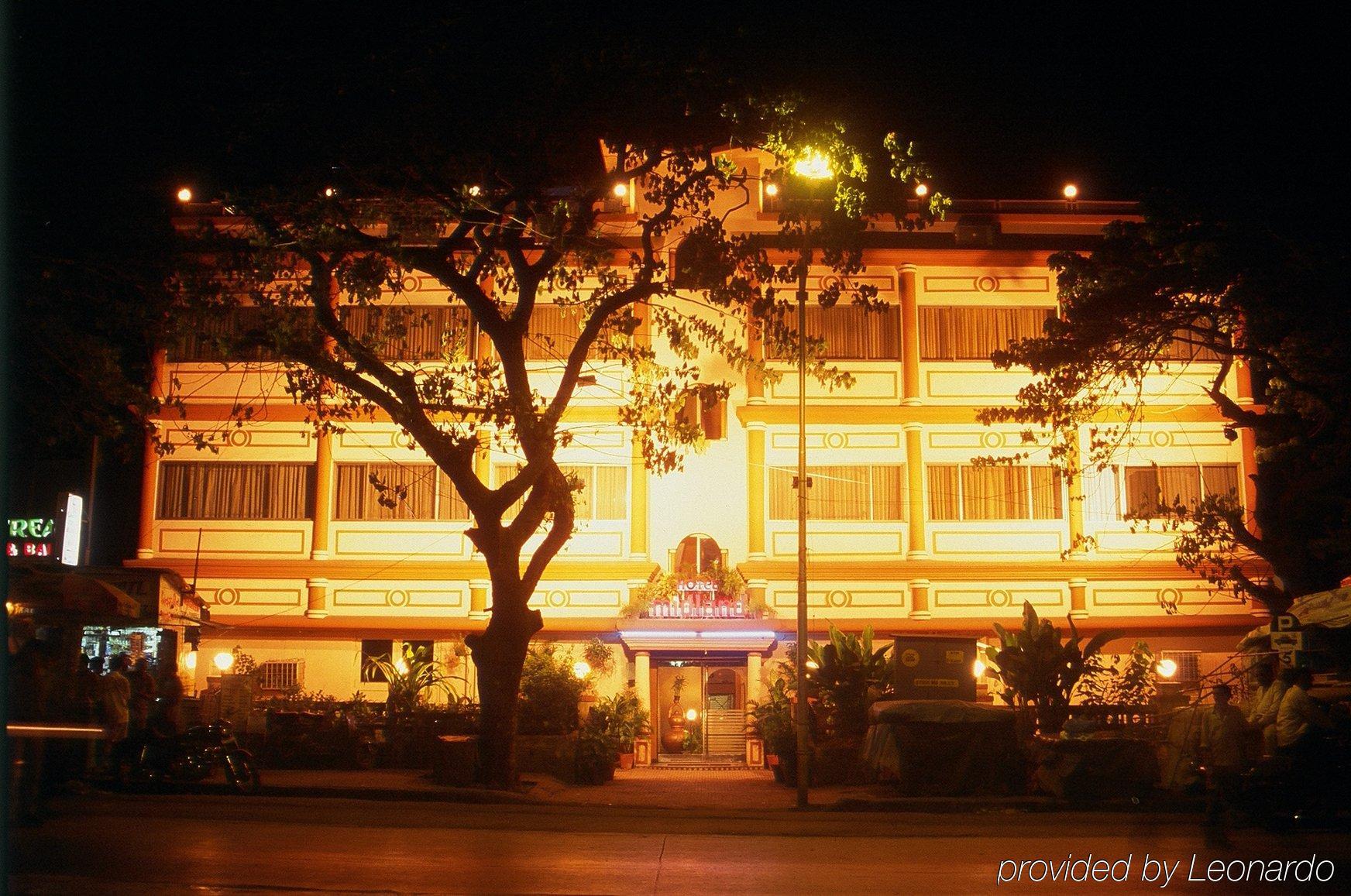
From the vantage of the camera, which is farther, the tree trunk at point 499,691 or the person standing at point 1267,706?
the tree trunk at point 499,691

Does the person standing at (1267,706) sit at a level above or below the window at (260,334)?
below

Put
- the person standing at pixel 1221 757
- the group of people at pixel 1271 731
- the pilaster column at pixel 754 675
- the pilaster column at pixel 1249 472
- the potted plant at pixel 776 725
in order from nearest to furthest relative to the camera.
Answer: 1. the person standing at pixel 1221 757
2. the group of people at pixel 1271 731
3. the potted plant at pixel 776 725
4. the pilaster column at pixel 754 675
5. the pilaster column at pixel 1249 472

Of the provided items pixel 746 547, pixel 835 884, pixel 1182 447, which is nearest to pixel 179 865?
pixel 835 884

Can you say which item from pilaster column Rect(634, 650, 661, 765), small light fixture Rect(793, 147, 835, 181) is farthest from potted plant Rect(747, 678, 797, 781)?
small light fixture Rect(793, 147, 835, 181)

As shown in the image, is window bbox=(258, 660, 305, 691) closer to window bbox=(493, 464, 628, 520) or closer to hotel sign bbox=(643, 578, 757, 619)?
window bbox=(493, 464, 628, 520)

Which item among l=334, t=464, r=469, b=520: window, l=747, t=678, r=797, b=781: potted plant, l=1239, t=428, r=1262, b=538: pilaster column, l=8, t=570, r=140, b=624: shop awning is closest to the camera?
l=8, t=570, r=140, b=624: shop awning

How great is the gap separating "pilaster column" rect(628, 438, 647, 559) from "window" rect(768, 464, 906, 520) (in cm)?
287

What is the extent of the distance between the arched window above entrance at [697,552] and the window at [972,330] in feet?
21.3

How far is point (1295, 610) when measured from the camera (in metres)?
17.8

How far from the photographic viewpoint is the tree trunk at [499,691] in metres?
16.9

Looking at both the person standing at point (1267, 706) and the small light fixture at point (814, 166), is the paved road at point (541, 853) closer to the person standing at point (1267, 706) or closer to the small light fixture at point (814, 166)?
the person standing at point (1267, 706)

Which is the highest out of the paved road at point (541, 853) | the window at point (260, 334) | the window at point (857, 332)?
the window at point (857, 332)

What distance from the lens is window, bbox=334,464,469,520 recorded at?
26.5m

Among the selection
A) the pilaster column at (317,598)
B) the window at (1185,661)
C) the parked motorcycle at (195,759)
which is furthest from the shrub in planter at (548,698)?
the window at (1185,661)
